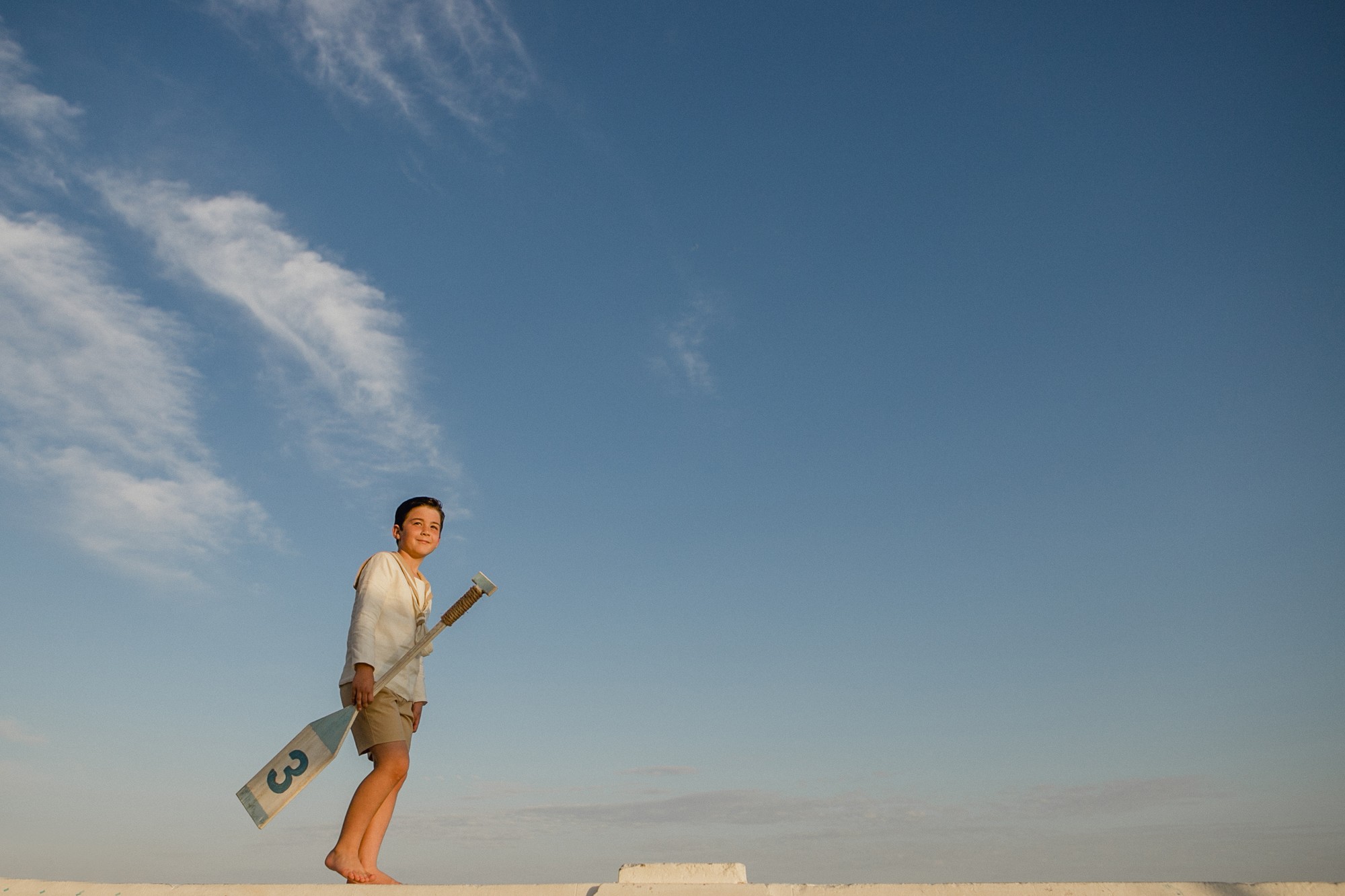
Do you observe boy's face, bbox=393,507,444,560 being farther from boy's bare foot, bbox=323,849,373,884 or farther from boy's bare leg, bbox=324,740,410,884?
boy's bare foot, bbox=323,849,373,884

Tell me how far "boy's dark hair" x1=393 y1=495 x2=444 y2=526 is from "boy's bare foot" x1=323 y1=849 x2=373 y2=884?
1.99 m

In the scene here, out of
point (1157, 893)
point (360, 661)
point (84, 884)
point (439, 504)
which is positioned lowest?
point (1157, 893)

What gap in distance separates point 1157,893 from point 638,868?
1950mm

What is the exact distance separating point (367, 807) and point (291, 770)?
47 cm

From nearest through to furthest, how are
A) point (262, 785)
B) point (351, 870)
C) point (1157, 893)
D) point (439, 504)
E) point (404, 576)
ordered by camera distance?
point (1157, 893)
point (351, 870)
point (262, 785)
point (404, 576)
point (439, 504)

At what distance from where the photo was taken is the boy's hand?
473 centimetres

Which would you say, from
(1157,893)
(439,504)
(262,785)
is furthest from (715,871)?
Answer: (439,504)

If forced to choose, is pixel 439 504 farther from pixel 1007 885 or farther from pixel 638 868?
pixel 1007 885

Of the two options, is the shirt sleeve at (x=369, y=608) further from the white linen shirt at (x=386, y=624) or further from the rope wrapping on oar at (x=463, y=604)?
the rope wrapping on oar at (x=463, y=604)

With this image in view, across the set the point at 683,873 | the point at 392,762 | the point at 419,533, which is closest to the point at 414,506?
the point at 419,533

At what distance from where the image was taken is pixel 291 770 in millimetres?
Answer: 4672

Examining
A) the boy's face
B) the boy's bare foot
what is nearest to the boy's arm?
the boy's face

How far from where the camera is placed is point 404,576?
17.5 feet

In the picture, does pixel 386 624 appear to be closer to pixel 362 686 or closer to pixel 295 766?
pixel 362 686
